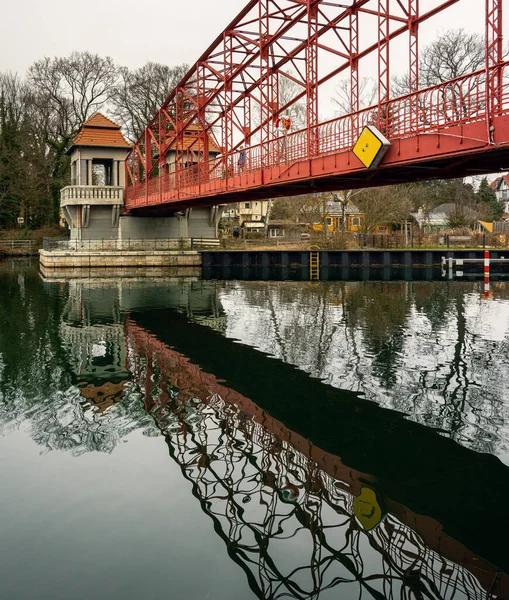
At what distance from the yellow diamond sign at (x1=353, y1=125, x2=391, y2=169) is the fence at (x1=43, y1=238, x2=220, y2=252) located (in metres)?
30.9

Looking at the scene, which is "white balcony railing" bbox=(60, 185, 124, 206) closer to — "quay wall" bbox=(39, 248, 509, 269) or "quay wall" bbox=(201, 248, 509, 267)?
"quay wall" bbox=(39, 248, 509, 269)

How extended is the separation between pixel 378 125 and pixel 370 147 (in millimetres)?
604

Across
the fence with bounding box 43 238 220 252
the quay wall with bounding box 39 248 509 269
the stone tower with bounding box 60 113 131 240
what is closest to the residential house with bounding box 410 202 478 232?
the quay wall with bounding box 39 248 509 269

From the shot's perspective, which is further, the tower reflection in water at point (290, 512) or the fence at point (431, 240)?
the fence at point (431, 240)

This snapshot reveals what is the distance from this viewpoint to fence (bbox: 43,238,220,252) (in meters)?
44.4

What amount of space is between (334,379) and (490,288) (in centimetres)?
2188

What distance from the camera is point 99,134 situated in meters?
45.3

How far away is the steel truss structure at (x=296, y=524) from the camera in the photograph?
534cm

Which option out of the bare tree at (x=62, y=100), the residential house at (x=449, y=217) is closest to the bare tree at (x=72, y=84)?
the bare tree at (x=62, y=100)

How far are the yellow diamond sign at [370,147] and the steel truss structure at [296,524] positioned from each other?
299 inches

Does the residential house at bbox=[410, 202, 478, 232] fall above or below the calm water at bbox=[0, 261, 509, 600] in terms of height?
above

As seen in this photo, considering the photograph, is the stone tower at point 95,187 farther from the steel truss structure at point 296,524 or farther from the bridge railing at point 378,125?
the steel truss structure at point 296,524

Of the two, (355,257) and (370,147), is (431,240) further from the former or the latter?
(370,147)

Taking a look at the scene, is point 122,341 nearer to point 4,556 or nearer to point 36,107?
point 4,556
